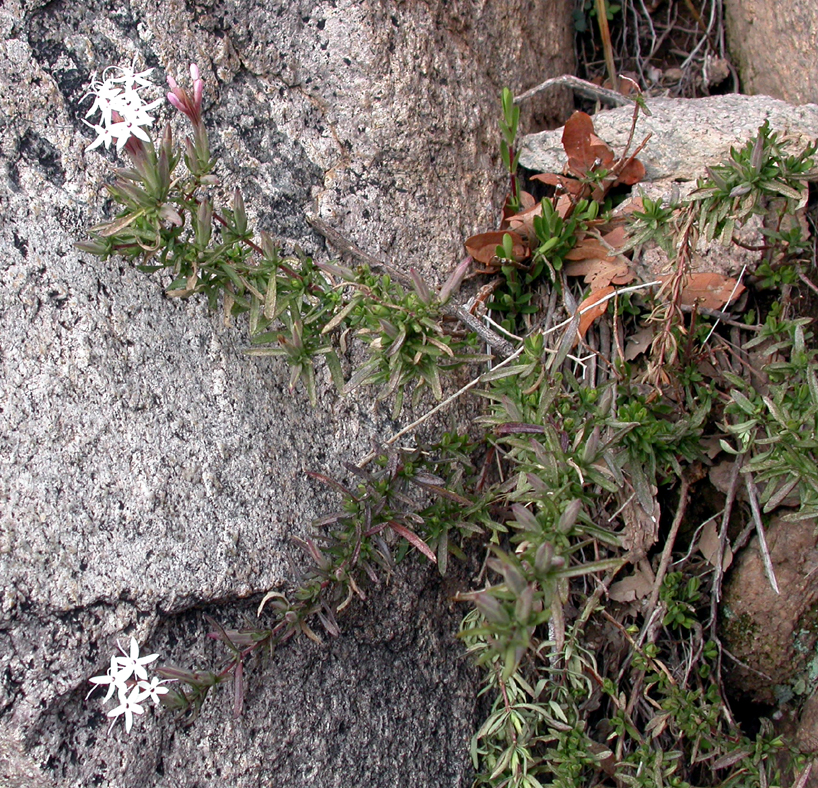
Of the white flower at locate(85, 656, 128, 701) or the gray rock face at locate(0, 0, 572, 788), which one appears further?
the gray rock face at locate(0, 0, 572, 788)

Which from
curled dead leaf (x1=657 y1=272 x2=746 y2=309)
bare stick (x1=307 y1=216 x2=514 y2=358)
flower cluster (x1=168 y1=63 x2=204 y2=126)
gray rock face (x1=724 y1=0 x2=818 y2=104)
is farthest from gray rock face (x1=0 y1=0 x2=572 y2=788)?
gray rock face (x1=724 y1=0 x2=818 y2=104)

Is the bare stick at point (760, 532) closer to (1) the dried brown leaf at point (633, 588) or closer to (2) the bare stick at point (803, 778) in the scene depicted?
(1) the dried brown leaf at point (633, 588)

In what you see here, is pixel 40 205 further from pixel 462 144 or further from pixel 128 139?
pixel 462 144

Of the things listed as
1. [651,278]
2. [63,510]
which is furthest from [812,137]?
[63,510]

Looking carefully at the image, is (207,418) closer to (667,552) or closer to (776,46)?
(667,552)

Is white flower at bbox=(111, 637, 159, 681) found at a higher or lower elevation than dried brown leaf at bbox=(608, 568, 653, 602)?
higher

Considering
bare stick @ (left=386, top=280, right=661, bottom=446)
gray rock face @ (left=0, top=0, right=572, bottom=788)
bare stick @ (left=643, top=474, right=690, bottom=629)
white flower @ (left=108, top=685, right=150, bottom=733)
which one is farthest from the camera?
bare stick @ (left=643, top=474, right=690, bottom=629)

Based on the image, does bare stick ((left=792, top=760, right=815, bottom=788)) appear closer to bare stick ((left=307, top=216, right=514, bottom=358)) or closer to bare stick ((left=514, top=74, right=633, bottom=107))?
bare stick ((left=307, top=216, right=514, bottom=358))
